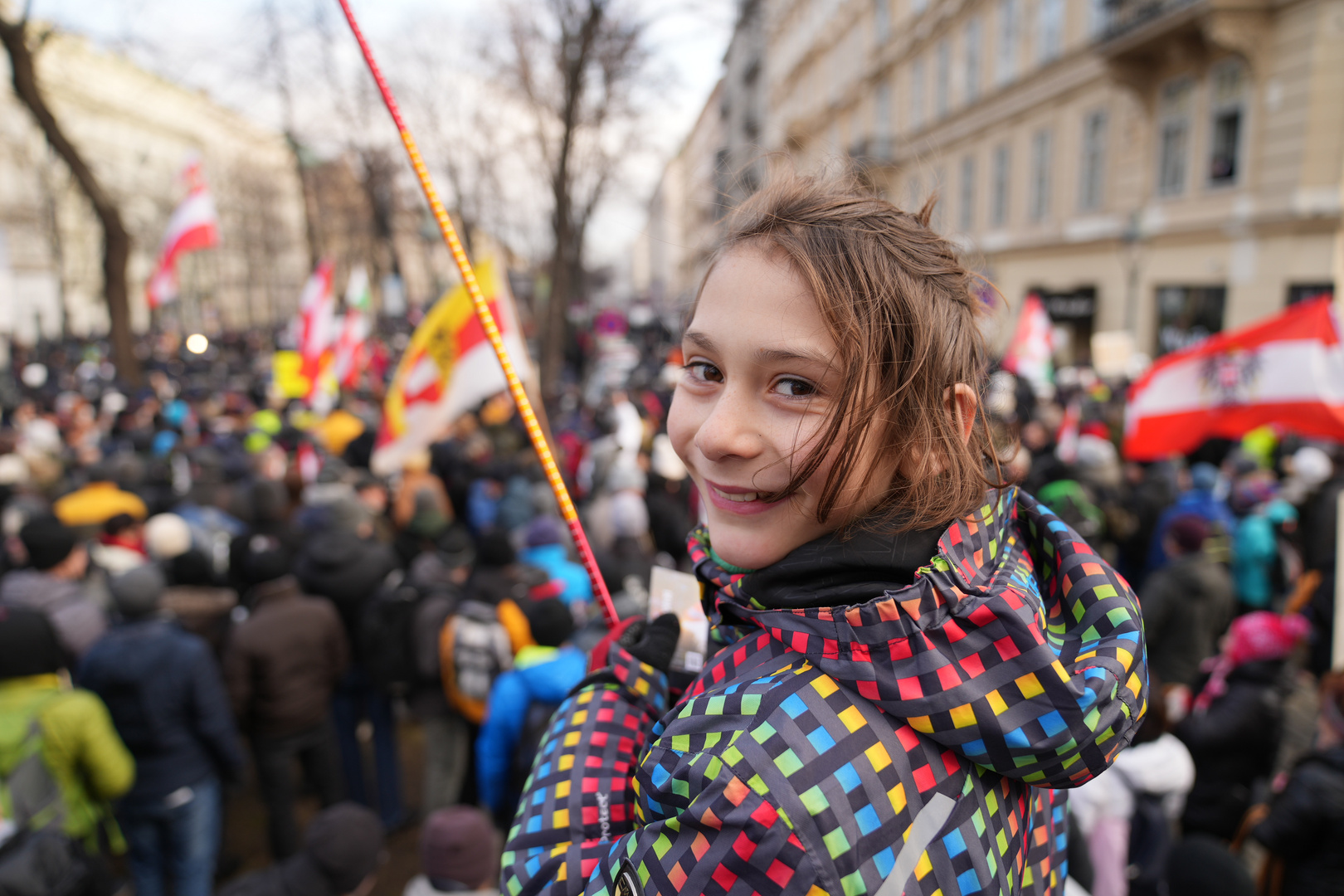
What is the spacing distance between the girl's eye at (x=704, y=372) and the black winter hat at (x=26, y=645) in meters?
3.13

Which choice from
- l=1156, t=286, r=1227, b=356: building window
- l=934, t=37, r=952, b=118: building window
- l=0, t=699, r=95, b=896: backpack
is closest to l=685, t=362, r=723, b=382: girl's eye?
l=0, t=699, r=95, b=896: backpack

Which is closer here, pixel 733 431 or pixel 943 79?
pixel 733 431

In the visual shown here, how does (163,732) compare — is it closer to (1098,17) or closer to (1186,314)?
(1186,314)

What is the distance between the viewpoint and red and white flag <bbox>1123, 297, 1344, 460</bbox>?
495cm

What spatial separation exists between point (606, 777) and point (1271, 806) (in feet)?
8.55

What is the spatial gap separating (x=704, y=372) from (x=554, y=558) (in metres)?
3.51

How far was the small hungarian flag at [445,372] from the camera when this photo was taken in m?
5.80

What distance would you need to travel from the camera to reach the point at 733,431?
3.16 ft

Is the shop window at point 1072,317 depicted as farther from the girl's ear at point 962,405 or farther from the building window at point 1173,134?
the girl's ear at point 962,405

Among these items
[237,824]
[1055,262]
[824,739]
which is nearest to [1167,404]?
[824,739]

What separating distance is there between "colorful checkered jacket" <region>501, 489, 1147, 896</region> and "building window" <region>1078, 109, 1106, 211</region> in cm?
2144

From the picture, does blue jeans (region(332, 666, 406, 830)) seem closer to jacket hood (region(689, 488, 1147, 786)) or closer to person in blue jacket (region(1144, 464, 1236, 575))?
jacket hood (region(689, 488, 1147, 786))

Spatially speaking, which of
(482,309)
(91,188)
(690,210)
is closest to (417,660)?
(482,309)

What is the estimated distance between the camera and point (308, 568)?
4473mm
